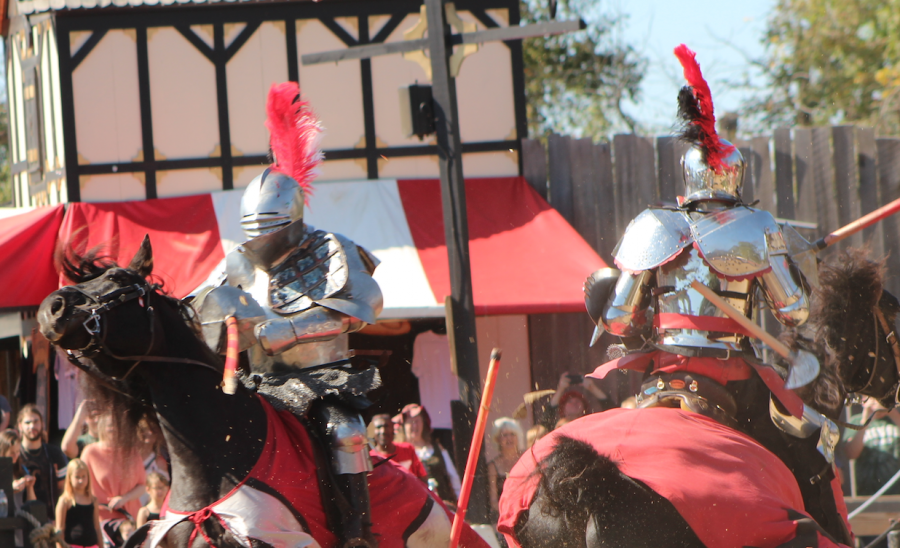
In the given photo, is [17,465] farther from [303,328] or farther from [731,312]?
[731,312]

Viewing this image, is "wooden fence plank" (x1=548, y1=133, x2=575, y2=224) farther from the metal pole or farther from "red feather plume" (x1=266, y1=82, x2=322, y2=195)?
"red feather plume" (x1=266, y1=82, x2=322, y2=195)

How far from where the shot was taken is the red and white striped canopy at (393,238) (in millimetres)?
8016

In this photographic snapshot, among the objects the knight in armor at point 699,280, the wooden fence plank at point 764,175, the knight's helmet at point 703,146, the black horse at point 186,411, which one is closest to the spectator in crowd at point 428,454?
the knight in armor at point 699,280

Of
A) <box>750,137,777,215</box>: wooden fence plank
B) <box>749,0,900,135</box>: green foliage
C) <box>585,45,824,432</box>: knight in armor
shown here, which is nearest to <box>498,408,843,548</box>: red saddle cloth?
<box>585,45,824,432</box>: knight in armor

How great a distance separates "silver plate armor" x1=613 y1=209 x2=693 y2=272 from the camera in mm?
3770

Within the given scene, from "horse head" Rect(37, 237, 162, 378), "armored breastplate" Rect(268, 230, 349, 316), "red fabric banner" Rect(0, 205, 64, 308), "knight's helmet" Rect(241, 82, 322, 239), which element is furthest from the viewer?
"red fabric banner" Rect(0, 205, 64, 308)

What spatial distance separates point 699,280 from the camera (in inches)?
151

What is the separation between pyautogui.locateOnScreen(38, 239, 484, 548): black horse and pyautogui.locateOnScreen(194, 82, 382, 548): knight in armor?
0.36 ft

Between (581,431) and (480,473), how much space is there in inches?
128

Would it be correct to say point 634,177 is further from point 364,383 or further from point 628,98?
point 628,98

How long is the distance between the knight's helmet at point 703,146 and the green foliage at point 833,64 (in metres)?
11.0

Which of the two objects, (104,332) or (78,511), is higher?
(104,332)

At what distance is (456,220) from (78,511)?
9.41 ft

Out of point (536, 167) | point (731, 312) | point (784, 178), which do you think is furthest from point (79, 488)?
point (784, 178)
